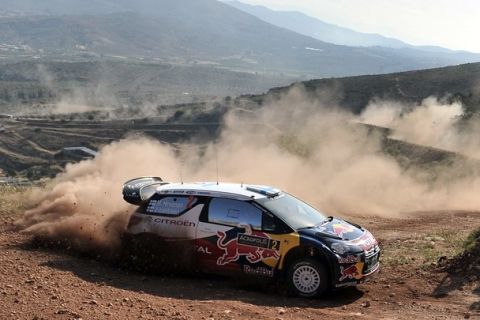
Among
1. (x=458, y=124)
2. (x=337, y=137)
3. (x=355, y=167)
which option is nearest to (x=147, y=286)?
(x=355, y=167)

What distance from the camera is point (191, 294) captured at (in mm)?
8039

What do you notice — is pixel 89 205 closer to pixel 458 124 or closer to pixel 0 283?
pixel 0 283

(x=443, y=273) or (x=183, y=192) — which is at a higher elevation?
(x=183, y=192)

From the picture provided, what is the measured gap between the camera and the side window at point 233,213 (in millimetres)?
8633

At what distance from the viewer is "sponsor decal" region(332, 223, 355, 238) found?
8.50m

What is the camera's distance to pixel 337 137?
1240 inches

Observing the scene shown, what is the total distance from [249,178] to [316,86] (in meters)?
44.9

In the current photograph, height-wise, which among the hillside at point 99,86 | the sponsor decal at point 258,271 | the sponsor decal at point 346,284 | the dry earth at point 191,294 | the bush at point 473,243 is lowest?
the hillside at point 99,86

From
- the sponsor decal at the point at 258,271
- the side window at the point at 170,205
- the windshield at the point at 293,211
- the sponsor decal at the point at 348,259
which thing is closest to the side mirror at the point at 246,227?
the windshield at the point at 293,211

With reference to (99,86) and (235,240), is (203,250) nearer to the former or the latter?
(235,240)

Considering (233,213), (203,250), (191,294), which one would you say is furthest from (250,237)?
(191,294)

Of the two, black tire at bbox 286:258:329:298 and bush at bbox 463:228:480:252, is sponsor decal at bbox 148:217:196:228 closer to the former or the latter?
black tire at bbox 286:258:329:298

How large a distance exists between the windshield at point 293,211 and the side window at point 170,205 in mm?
1150

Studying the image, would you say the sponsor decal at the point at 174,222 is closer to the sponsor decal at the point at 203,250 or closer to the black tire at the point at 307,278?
the sponsor decal at the point at 203,250
